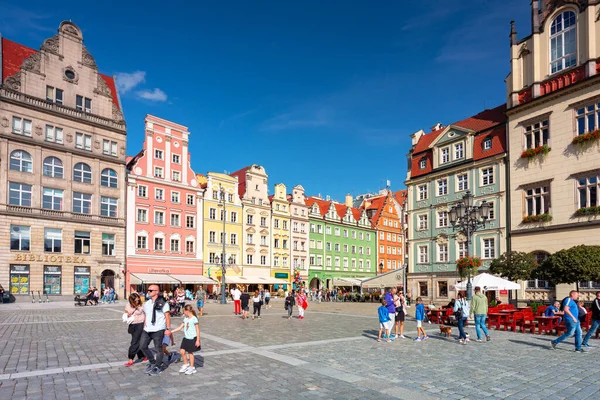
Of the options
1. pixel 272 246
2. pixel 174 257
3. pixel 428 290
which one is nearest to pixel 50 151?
pixel 174 257

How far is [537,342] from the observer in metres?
14.6

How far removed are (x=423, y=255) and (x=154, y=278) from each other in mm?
26073

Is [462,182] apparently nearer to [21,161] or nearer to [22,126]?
[21,161]

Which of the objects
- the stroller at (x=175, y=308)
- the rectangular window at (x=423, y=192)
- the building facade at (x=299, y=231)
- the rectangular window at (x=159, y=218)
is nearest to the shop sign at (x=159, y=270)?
the rectangular window at (x=159, y=218)

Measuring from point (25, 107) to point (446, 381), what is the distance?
138ft

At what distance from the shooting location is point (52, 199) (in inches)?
1634

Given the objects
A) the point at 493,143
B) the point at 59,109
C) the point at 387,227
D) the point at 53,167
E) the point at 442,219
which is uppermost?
the point at 59,109

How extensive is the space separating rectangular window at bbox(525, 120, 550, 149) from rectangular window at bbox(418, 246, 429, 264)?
12856mm

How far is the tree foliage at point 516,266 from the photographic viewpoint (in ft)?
84.9

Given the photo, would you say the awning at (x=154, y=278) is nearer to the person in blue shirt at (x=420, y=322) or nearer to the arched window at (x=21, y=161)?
the arched window at (x=21, y=161)

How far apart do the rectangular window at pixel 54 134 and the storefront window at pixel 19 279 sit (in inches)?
442

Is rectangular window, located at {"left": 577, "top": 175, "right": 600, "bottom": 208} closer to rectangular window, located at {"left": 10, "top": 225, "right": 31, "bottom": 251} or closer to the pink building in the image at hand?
the pink building

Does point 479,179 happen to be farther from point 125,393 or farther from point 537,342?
point 125,393

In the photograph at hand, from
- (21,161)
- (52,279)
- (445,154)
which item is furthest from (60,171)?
(445,154)
